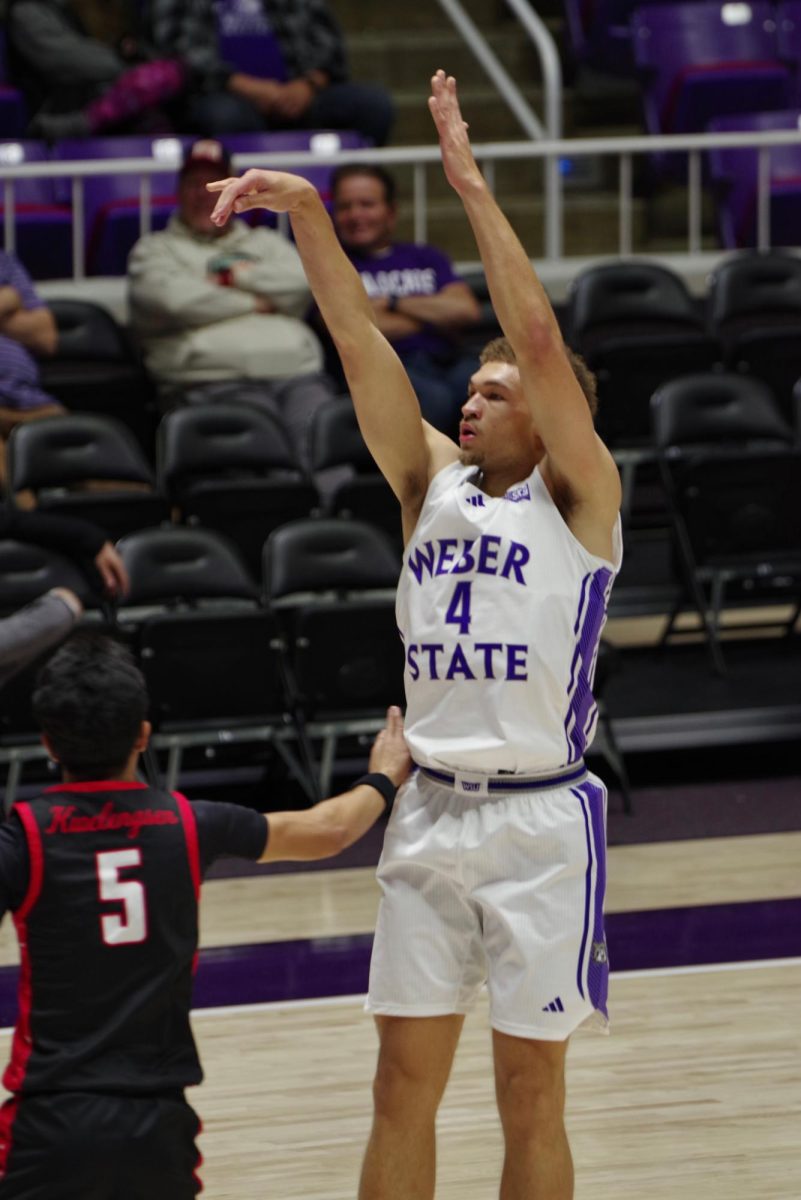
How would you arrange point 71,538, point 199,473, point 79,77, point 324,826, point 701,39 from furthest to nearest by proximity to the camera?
point 701,39
point 79,77
point 199,473
point 71,538
point 324,826

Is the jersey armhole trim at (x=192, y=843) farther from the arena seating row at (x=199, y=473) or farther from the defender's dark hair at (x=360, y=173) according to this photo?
the defender's dark hair at (x=360, y=173)

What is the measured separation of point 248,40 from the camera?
33.5 feet

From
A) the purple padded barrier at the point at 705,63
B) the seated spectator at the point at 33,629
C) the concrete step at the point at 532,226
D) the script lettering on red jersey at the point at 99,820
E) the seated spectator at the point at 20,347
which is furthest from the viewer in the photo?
the concrete step at the point at 532,226

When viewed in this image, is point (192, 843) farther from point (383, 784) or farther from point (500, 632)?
point (500, 632)

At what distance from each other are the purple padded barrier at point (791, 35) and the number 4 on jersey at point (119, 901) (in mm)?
8994

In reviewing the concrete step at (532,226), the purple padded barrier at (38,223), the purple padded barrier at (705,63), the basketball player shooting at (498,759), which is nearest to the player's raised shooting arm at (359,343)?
the basketball player shooting at (498,759)

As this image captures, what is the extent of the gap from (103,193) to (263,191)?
614cm

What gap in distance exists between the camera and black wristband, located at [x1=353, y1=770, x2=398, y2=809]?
3301 millimetres

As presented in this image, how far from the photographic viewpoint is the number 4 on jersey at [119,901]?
279 centimetres

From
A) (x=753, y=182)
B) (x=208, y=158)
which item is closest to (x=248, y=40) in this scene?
(x=208, y=158)

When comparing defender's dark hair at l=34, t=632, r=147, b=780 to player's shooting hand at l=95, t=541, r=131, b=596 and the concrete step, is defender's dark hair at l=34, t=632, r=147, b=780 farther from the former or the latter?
the concrete step

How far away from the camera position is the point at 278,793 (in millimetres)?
6945

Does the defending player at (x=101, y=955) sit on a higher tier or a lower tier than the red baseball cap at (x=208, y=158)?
lower

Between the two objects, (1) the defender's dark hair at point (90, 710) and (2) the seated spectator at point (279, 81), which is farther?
(2) the seated spectator at point (279, 81)
